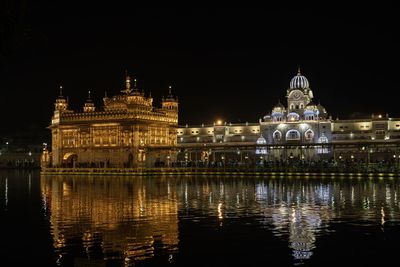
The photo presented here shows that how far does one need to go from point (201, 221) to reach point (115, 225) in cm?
365

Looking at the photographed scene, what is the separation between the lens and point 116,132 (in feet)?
282

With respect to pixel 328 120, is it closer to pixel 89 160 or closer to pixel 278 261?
pixel 89 160

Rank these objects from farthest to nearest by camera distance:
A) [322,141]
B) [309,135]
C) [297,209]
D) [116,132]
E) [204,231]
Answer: [309,135], [322,141], [116,132], [297,209], [204,231]

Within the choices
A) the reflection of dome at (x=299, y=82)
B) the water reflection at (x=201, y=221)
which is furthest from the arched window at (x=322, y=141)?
the water reflection at (x=201, y=221)

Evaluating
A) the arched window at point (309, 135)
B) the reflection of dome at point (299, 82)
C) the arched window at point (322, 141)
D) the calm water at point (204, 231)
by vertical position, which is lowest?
the calm water at point (204, 231)

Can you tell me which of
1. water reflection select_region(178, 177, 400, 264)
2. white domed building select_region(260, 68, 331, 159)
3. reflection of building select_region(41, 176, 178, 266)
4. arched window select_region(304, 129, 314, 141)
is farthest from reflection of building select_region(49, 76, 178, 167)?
reflection of building select_region(41, 176, 178, 266)

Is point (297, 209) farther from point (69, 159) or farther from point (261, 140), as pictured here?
point (69, 159)

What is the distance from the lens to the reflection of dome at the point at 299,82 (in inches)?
3949

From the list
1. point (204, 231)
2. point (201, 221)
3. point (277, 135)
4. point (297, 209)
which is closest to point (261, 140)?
point (277, 135)

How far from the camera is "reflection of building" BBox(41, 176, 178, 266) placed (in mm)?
19875

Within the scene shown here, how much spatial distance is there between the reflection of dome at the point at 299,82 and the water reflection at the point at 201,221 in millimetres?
60780

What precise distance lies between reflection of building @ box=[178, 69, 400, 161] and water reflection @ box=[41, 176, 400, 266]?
4956 cm

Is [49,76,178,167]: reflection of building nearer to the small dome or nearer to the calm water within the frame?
the small dome

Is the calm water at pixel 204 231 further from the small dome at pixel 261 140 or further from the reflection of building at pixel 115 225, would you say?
the small dome at pixel 261 140
